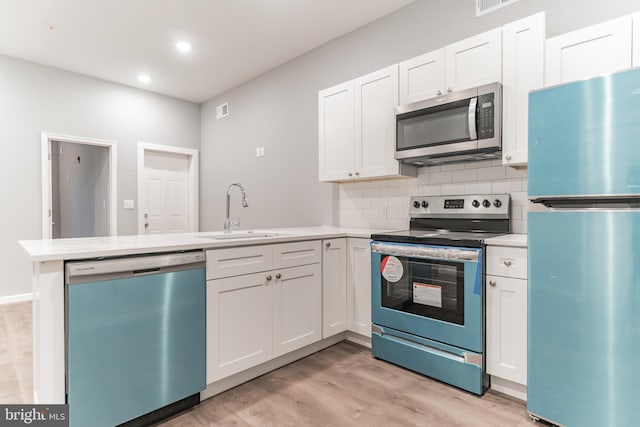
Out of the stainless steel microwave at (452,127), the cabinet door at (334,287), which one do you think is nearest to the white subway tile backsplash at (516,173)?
the stainless steel microwave at (452,127)

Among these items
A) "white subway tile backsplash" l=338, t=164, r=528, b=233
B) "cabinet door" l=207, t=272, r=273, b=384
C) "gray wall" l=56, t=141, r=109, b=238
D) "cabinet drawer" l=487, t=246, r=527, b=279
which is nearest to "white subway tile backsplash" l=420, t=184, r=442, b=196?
"white subway tile backsplash" l=338, t=164, r=528, b=233

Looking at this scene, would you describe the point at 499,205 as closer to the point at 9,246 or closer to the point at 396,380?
the point at 396,380

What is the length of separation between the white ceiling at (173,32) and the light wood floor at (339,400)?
3.02 meters

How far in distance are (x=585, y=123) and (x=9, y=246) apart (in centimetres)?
558

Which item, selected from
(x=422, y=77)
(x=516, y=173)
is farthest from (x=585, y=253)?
(x=422, y=77)

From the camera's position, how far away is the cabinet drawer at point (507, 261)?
6.29 ft

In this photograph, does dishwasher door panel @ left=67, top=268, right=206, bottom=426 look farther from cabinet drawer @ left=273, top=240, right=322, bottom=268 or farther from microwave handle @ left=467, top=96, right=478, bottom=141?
microwave handle @ left=467, top=96, right=478, bottom=141

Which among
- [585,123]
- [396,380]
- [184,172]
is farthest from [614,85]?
[184,172]

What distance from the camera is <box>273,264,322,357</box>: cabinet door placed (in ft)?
7.72

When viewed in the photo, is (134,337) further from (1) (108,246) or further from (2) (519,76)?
(2) (519,76)

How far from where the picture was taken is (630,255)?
147cm

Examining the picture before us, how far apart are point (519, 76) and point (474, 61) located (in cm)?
33

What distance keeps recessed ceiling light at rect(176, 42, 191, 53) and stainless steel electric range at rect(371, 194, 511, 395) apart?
3.08 metres

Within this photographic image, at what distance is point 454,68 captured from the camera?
241cm
